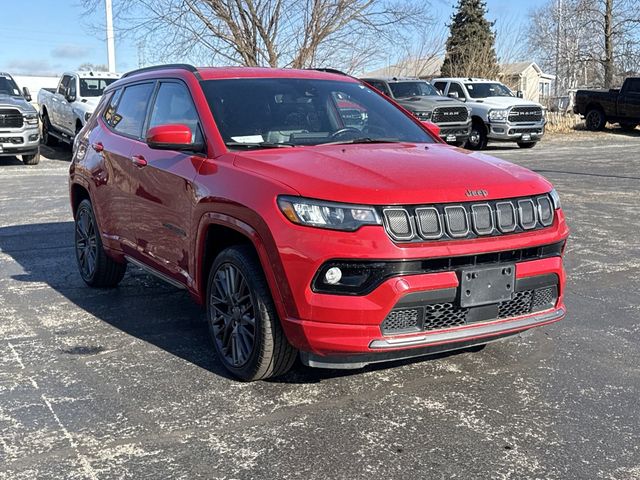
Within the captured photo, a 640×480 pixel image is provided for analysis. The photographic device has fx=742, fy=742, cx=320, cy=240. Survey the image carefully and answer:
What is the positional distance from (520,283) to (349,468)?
1407 millimetres

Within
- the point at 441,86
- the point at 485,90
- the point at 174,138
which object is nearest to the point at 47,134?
the point at 441,86

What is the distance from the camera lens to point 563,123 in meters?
31.0

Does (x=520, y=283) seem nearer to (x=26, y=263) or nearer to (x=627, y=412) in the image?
(x=627, y=412)

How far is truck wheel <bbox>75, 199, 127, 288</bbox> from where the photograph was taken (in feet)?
20.3

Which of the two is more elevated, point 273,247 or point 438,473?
point 273,247

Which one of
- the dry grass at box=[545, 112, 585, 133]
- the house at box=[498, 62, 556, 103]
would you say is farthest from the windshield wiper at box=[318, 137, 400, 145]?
the house at box=[498, 62, 556, 103]

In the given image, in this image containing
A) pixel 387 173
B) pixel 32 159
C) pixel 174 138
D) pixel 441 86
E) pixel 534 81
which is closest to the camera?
pixel 387 173

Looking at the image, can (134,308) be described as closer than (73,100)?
Yes

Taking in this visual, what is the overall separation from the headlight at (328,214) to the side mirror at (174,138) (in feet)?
3.45

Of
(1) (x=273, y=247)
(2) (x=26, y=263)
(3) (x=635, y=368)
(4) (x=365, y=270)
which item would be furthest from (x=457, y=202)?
(2) (x=26, y=263)

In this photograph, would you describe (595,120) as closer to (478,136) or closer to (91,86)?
(478,136)

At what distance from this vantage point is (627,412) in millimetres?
3826

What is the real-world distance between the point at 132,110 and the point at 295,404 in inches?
116

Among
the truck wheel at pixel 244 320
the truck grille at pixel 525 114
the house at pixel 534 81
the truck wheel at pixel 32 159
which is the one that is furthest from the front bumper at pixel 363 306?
the house at pixel 534 81
